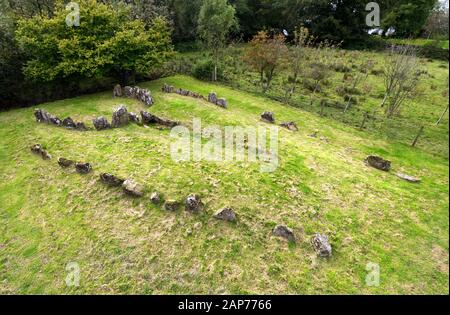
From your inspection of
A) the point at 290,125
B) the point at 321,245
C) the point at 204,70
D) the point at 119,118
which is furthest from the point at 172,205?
the point at 204,70

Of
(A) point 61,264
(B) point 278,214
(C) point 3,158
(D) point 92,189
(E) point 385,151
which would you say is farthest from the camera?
(E) point 385,151

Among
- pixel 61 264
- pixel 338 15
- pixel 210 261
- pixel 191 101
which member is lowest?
pixel 61 264

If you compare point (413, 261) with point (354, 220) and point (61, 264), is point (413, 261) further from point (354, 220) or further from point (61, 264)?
point (61, 264)

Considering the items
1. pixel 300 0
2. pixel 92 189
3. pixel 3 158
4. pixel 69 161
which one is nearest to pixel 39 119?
pixel 3 158

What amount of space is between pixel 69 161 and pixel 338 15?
52.0 metres

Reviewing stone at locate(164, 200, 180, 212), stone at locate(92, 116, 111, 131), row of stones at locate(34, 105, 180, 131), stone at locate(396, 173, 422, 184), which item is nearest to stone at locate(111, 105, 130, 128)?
row of stones at locate(34, 105, 180, 131)

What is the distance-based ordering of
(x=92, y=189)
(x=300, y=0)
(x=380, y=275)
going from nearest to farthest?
(x=380, y=275), (x=92, y=189), (x=300, y=0)

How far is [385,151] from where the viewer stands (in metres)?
21.4

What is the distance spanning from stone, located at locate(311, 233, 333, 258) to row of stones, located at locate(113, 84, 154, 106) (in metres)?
18.4

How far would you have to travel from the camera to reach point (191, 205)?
13.5 metres

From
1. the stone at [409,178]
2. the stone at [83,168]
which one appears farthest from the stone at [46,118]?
the stone at [409,178]

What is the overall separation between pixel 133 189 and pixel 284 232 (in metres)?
7.35

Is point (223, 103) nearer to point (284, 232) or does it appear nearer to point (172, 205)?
point (172, 205)

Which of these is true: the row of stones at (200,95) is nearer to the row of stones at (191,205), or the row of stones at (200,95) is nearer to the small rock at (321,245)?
the row of stones at (191,205)
